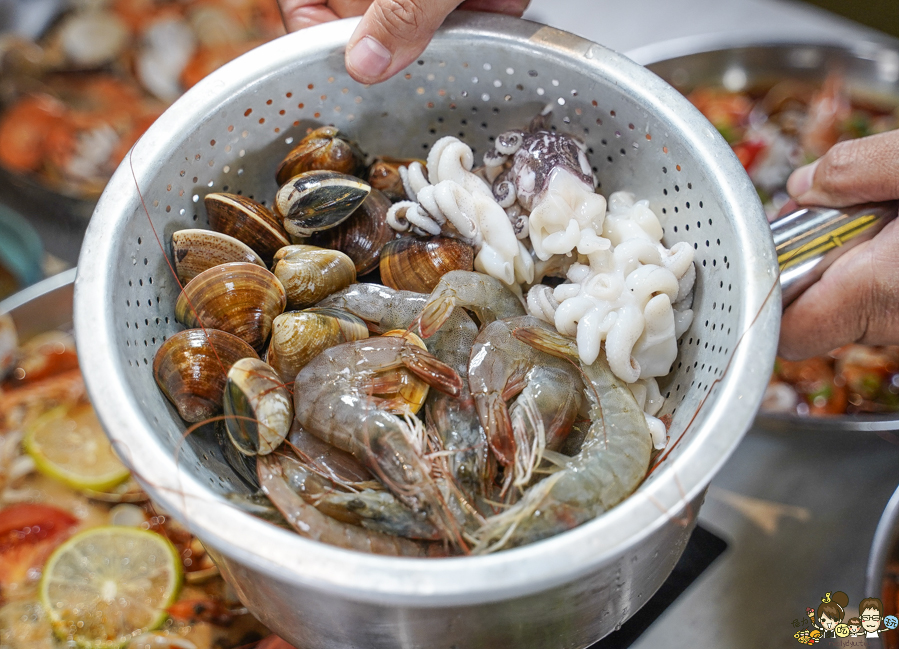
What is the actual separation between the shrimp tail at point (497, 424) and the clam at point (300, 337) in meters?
0.26

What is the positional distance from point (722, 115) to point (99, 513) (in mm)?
2287

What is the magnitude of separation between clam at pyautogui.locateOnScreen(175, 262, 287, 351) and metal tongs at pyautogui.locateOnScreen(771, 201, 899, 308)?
88 centimetres

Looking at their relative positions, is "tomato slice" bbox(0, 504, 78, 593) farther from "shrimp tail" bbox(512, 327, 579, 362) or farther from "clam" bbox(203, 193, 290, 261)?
"shrimp tail" bbox(512, 327, 579, 362)

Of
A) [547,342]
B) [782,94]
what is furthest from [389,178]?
[782,94]

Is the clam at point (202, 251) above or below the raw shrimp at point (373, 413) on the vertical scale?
above

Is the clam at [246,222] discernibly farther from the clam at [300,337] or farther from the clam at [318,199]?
the clam at [300,337]

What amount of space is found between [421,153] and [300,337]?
1.84ft

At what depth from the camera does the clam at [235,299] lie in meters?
1.14

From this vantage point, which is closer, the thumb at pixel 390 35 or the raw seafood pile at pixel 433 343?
the raw seafood pile at pixel 433 343

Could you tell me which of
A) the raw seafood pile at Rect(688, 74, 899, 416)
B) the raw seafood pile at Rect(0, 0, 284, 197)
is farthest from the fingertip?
the raw seafood pile at Rect(0, 0, 284, 197)

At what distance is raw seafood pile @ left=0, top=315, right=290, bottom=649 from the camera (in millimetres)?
1391

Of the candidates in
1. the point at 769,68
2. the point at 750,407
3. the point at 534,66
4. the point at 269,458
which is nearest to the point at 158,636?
the point at 269,458

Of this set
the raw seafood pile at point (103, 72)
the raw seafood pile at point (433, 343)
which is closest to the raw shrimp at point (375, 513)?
the raw seafood pile at point (433, 343)

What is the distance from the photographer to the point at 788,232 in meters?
1.21
